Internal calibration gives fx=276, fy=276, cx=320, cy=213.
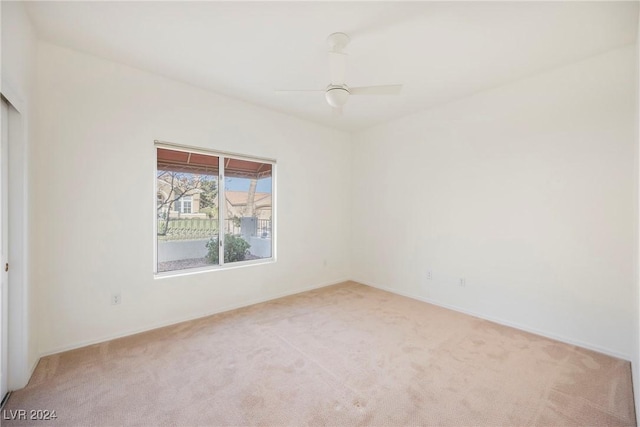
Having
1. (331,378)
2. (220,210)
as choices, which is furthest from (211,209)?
(331,378)

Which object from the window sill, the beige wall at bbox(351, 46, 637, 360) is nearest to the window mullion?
the window sill

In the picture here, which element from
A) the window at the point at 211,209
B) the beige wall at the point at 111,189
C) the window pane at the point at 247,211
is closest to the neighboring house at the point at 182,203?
the window at the point at 211,209

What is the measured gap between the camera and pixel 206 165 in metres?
3.49

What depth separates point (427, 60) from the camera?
2.67 m

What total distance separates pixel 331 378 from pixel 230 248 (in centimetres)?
220

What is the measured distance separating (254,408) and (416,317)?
86.7 inches

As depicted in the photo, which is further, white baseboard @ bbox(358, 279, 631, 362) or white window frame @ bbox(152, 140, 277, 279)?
white window frame @ bbox(152, 140, 277, 279)

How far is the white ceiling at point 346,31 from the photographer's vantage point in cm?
203

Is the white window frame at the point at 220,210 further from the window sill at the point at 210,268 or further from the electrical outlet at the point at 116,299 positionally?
the electrical outlet at the point at 116,299

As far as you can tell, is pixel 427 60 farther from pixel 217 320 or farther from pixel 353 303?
pixel 217 320

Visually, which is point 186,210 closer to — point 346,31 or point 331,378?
point 331,378

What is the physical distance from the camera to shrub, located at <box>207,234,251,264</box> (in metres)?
3.57

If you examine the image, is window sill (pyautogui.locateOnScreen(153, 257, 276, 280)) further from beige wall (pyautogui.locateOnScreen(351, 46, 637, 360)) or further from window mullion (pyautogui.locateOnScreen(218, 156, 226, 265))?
beige wall (pyautogui.locateOnScreen(351, 46, 637, 360))

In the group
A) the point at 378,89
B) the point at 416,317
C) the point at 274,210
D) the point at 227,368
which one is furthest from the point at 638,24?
the point at 227,368
